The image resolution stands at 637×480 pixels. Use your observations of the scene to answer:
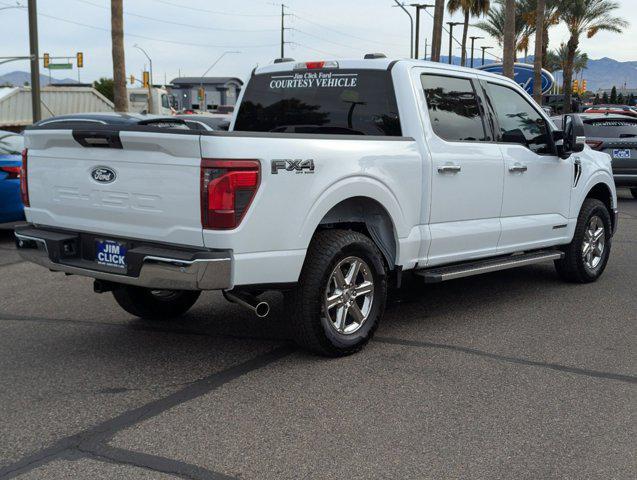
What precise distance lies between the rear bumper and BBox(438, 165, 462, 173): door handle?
2.09m

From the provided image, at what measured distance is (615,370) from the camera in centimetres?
527

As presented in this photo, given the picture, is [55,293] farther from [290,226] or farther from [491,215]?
[491,215]

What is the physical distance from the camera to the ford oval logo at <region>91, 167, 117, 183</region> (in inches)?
198

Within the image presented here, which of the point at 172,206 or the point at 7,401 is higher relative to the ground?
the point at 172,206

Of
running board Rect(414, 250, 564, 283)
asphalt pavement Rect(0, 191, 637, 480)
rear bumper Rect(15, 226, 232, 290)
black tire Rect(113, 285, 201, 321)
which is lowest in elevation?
asphalt pavement Rect(0, 191, 637, 480)

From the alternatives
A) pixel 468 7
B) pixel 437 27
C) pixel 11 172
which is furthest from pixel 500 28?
pixel 11 172

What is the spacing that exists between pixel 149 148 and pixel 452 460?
2.47 m

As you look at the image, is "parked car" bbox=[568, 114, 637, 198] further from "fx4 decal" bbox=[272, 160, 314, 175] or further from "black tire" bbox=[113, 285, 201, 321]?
"fx4 decal" bbox=[272, 160, 314, 175]

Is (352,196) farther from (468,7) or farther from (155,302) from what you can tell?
(468,7)

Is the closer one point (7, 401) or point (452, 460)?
point (452, 460)

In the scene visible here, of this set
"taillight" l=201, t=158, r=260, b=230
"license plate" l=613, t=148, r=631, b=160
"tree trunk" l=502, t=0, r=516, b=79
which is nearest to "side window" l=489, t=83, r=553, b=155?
"taillight" l=201, t=158, r=260, b=230

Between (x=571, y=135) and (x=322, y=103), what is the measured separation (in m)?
2.57

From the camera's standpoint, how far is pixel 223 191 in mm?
4609

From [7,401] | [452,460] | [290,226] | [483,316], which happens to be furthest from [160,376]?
[483,316]
